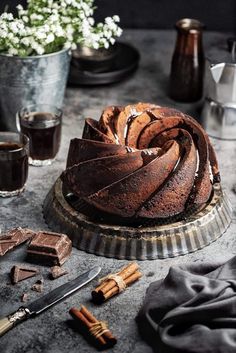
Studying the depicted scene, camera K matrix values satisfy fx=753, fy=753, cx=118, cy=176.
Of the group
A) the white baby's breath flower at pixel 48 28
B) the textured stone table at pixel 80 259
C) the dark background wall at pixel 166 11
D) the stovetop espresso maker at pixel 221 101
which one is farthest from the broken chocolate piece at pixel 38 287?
the dark background wall at pixel 166 11

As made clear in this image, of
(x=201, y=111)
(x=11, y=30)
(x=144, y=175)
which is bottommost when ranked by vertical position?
(x=201, y=111)

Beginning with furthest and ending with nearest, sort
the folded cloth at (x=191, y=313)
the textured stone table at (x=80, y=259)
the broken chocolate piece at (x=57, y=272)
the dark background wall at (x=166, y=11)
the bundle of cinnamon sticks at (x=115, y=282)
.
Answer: the dark background wall at (x=166, y=11) < the broken chocolate piece at (x=57, y=272) < the bundle of cinnamon sticks at (x=115, y=282) < the textured stone table at (x=80, y=259) < the folded cloth at (x=191, y=313)

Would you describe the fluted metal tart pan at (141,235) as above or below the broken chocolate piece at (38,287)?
above

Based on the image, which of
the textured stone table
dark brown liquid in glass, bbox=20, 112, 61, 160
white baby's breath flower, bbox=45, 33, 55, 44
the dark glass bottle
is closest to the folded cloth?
the textured stone table

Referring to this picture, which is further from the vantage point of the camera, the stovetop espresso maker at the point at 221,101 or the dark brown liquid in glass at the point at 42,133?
the stovetop espresso maker at the point at 221,101

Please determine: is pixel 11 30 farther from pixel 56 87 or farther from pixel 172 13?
pixel 172 13

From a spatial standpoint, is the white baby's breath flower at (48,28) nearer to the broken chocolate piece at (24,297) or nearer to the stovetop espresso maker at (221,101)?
the stovetop espresso maker at (221,101)

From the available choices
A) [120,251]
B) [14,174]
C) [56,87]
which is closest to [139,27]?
[56,87]
